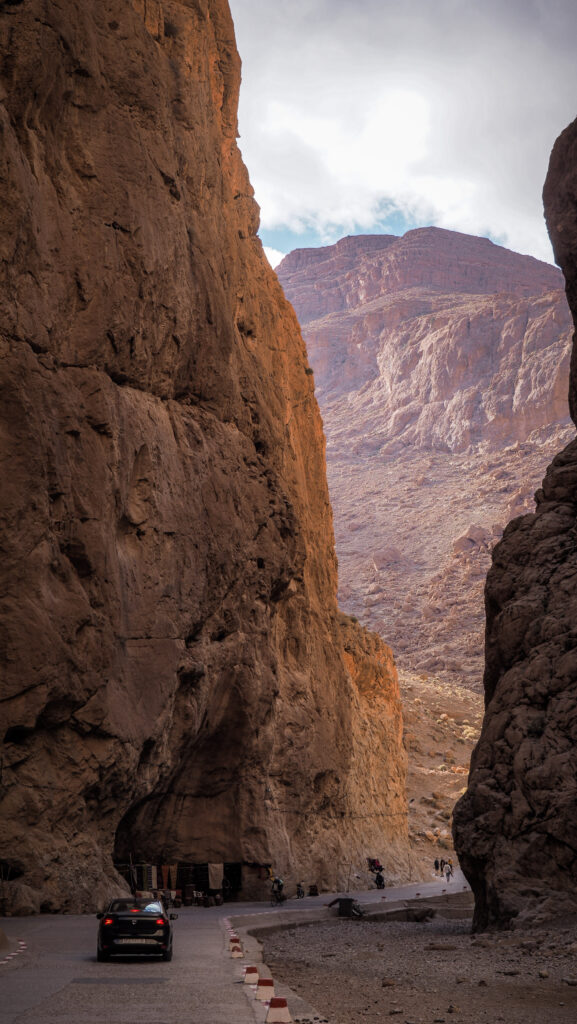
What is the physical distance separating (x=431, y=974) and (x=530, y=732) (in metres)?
9.07

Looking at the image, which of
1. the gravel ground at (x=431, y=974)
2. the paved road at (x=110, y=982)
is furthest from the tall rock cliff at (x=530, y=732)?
the paved road at (x=110, y=982)

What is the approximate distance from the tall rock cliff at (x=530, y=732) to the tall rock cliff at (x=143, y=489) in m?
9.08

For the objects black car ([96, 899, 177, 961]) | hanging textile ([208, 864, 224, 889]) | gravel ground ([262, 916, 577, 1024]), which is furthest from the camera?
A: hanging textile ([208, 864, 224, 889])

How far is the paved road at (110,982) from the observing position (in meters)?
11.0

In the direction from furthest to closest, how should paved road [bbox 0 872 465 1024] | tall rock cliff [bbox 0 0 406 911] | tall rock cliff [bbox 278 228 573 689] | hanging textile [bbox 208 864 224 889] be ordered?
tall rock cliff [bbox 278 228 573 689]
hanging textile [bbox 208 864 224 889]
tall rock cliff [bbox 0 0 406 911]
paved road [bbox 0 872 465 1024]

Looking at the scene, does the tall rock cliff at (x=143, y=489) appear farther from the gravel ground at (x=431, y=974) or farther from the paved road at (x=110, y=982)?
the gravel ground at (x=431, y=974)

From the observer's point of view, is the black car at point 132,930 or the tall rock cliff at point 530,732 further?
the tall rock cliff at point 530,732

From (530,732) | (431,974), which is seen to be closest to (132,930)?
(431,974)

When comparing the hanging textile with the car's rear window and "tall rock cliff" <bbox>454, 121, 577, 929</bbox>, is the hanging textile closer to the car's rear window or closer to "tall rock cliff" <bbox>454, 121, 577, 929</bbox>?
"tall rock cliff" <bbox>454, 121, 577, 929</bbox>

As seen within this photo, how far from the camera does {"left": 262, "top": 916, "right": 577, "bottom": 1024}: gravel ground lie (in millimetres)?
14328

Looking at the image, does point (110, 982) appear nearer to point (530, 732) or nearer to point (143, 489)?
point (530, 732)

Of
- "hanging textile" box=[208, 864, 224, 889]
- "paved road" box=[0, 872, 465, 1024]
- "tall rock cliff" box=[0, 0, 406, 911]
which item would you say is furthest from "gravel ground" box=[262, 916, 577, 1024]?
"hanging textile" box=[208, 864, 224, 889]

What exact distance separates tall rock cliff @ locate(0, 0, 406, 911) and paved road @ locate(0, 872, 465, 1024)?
17.5 feet

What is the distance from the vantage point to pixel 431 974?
19078mm
